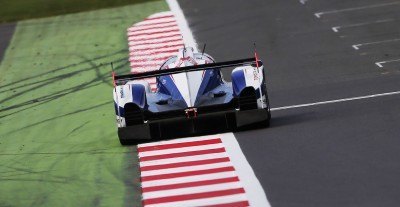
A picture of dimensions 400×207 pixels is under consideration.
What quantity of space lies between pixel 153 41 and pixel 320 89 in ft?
32.8

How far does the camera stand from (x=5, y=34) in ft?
142

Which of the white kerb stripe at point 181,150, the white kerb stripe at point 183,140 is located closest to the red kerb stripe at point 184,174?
the white kerb stripe at point 181,150

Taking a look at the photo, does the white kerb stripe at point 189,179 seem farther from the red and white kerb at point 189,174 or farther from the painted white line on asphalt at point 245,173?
the painted white line on asphalt at point 245,173

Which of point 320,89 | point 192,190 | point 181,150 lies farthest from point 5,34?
point 192,190

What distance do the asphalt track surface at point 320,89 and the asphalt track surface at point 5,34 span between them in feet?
21.0

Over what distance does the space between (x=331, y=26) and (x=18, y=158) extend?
15420mm

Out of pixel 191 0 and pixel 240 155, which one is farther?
pixel 191 0

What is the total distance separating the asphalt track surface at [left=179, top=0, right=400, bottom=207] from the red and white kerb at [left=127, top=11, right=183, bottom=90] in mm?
802

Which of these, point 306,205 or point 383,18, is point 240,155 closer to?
point 306,205

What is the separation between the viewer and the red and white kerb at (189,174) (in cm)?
2089

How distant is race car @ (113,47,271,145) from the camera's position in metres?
24.9

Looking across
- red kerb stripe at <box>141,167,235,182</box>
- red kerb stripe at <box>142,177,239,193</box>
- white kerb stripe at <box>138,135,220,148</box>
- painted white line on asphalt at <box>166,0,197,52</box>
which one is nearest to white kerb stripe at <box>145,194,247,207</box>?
red kerb stripe at <box>142,177,239,193</box>

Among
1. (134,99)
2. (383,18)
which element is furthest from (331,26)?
(134,99)

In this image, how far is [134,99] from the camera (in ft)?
82.2
